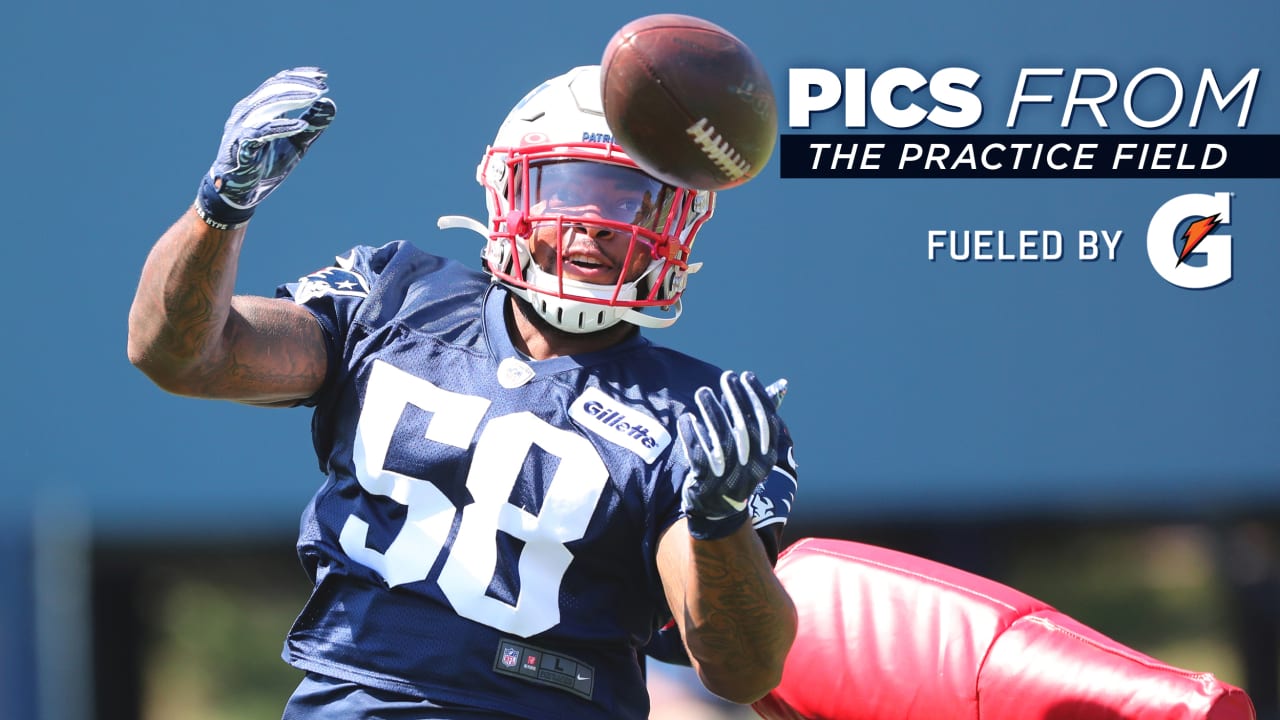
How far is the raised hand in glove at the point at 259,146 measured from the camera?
187cm

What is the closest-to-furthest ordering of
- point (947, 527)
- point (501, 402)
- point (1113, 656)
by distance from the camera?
1. point (501, 402)
2. point (1113, 656)
3. point (947, 527)

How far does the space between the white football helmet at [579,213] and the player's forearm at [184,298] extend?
1.38 feet

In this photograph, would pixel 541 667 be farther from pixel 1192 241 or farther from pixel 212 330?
pixel 1192 241

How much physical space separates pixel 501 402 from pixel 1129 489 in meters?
2.33

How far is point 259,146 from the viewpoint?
187cm

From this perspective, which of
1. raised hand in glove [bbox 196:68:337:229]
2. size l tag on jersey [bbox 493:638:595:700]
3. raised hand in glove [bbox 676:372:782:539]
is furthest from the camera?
size l tag on jersey [bbox 493:638:595:700]

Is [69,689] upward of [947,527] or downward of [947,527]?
downward

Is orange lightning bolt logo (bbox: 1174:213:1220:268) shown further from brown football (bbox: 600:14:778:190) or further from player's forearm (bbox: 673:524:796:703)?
player's forearm (bbox: 673:524:796:703)

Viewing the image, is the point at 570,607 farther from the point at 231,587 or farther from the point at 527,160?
the point at 231,587

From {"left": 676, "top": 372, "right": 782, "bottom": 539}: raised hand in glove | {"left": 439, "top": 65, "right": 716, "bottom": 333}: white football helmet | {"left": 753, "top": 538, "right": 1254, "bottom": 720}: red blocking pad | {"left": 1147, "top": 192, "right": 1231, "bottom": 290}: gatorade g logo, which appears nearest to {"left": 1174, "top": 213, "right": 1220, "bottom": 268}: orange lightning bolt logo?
{"left": 1147, "top": 192, "right": 1231, "bottom": 290}: gatorade g logo

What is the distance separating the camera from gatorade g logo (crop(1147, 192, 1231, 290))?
3.92 meters

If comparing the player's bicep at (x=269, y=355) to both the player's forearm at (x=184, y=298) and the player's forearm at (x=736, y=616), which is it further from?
the player's forearm at (x=736, y=616)

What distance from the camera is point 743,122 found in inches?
79.7

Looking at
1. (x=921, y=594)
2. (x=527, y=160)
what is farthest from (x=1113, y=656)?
(x=527, y=160)
